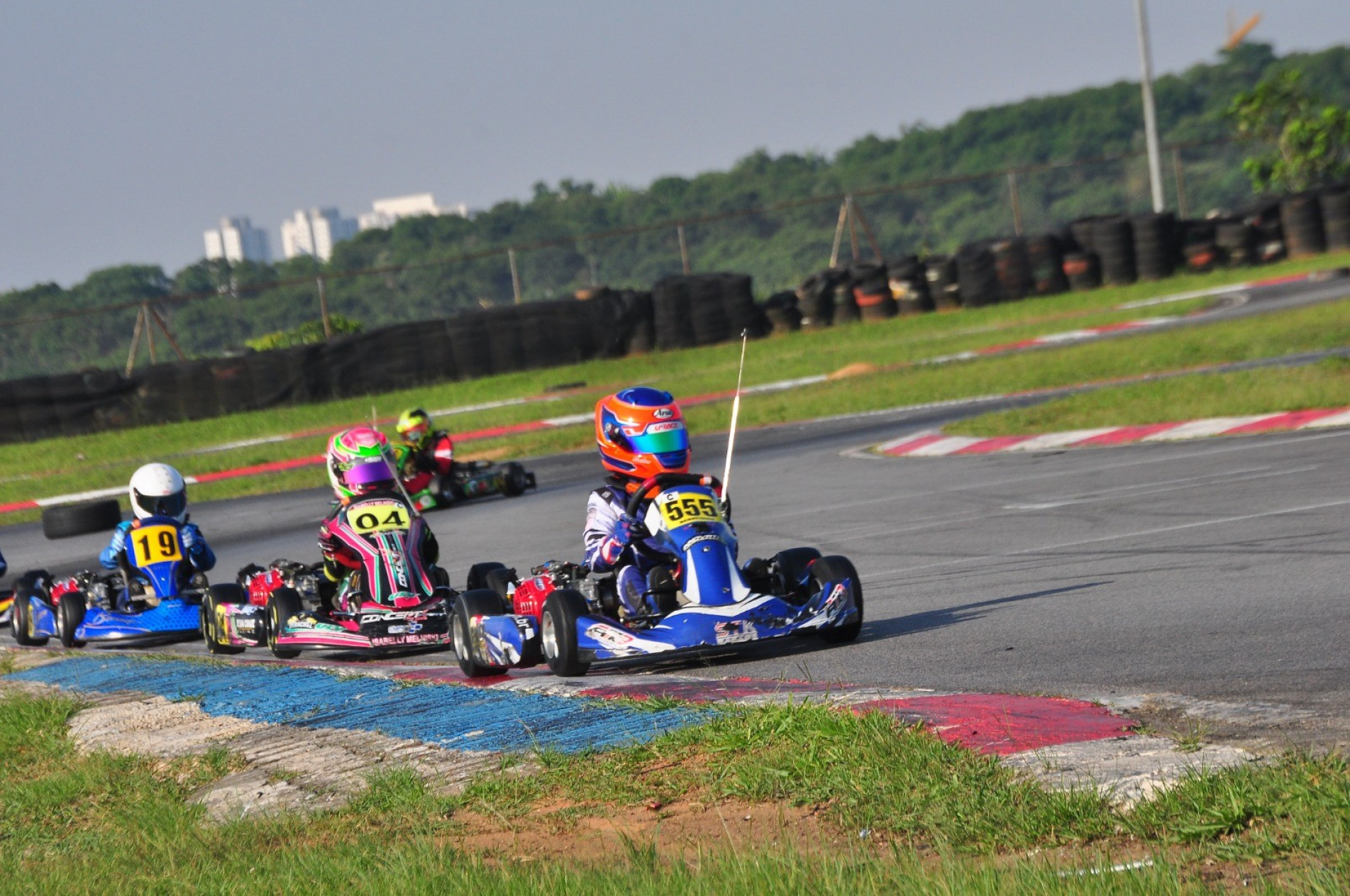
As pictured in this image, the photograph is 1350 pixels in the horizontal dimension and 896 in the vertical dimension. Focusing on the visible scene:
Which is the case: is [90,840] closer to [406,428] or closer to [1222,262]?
[406,428]

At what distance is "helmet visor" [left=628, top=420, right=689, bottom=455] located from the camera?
7.25 m

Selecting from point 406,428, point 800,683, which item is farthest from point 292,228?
point 800,683

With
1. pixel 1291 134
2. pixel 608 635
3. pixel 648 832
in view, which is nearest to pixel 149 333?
pixel 608 635

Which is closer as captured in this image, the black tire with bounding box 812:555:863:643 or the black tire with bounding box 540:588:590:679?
the black tire with bounding box 540:588:590:679

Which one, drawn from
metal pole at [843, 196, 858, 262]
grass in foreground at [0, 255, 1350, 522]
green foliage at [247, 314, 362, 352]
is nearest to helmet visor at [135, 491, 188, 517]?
grass in foreground at [0, 255, 1350, 522]

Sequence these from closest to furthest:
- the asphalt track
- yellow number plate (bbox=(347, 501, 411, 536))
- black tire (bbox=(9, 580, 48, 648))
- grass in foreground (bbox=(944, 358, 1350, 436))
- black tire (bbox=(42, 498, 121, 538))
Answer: the asphalt track
yellow number plate (bbox=(347, 501, 411, 536))
black tire (bbox=(9, 580, 48, 648))
grass in foreground (bbox=(944, 358, 1350, 436))
black tire (bbox=(42, 498, 121, 538))

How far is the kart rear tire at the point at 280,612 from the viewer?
8.45 metres

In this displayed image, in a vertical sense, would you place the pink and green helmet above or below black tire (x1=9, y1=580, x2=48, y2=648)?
above

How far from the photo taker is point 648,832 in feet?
13.1

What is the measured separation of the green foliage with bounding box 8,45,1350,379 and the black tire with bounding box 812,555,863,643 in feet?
80.5

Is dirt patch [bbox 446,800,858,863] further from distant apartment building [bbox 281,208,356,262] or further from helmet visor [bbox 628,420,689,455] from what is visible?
distant apartment building [bbox 281,208,356,262]

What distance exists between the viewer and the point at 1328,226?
99.1 ft

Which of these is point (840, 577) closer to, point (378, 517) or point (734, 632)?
point (734, 632)

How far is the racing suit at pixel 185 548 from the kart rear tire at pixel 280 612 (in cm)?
A: 187
